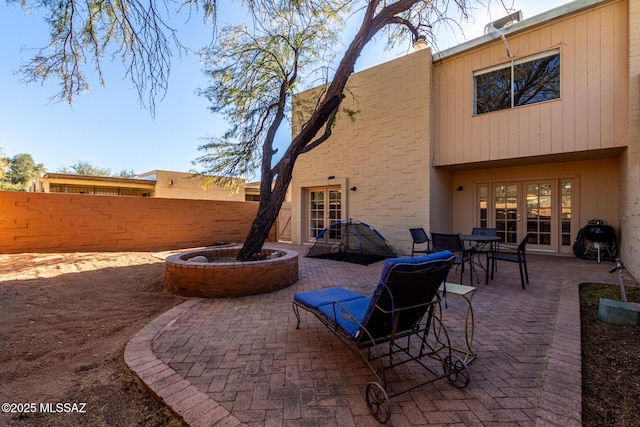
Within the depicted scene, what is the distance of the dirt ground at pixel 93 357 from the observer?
177cm

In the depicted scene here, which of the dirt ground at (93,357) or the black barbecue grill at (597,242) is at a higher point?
the black barbecue grill at (597,242)

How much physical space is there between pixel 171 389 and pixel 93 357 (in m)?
1.15

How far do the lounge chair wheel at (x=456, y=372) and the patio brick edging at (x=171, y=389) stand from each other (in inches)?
55.5

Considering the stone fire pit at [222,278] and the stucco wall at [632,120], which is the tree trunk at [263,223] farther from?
the stucco wall at [632,120]

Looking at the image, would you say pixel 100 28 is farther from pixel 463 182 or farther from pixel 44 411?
pixel 463 182

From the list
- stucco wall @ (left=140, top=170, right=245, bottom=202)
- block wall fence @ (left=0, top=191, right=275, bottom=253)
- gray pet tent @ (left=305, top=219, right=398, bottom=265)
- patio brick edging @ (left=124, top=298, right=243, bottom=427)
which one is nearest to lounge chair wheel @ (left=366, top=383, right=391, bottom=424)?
patio brick edging @ (left=124, top=298, right=243, bottom=427)

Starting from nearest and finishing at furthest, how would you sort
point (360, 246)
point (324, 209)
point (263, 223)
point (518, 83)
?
point (263, 223) < point (518, 83) < point (360, 246) < point (324, 209)

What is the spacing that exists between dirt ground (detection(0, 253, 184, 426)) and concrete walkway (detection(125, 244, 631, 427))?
158 millimetres

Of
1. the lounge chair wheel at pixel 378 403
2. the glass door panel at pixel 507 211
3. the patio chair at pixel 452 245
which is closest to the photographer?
the lounge chair wheel at pixel 378 403

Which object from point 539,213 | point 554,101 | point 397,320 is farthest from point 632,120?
point 397,320

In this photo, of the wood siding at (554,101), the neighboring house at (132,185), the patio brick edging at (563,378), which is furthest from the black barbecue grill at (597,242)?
the neighboring house at (132,185)

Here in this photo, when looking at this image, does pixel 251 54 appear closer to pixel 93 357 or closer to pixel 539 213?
pixel 93 357

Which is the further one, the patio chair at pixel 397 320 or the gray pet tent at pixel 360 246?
the gray pet tent at pixel 360 246

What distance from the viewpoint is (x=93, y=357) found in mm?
2502
